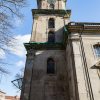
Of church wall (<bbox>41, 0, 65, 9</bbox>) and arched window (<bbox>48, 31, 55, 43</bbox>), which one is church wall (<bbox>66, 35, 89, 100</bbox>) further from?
church wall (<bbox>41, 0, 65, 9</bbox>)

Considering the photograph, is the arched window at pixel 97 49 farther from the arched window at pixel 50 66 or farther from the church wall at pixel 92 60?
the arched window at pixel 50 66

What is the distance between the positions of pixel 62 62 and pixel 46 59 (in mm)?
2034

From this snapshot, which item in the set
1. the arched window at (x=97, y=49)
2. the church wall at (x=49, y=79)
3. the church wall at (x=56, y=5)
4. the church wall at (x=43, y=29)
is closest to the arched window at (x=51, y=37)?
the church wall at (x=43, y=29)

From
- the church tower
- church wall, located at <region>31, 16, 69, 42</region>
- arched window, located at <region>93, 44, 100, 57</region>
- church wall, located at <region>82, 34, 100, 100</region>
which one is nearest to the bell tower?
the church tower

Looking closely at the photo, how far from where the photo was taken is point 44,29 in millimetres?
25250

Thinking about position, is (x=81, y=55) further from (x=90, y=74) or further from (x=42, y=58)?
(x=42, y=58)

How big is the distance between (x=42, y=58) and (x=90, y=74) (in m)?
7.40

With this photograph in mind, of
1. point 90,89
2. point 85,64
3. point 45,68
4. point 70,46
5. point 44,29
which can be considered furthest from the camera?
point 44,29

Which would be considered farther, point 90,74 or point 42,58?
point 42,58

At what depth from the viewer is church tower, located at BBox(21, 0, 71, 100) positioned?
A: 1906 cm

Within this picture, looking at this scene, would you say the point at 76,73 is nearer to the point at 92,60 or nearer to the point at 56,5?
the point at 92,60

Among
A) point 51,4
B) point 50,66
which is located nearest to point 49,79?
point 50,66

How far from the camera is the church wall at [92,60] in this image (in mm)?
15375

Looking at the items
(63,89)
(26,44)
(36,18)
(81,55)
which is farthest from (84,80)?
(36,18)
